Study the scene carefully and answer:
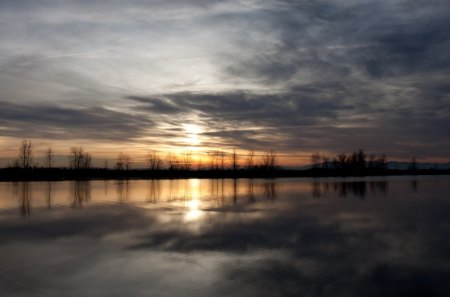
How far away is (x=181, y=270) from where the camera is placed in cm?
1050

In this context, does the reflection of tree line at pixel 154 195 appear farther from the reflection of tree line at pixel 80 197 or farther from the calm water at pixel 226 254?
the calm water at pixel 226 254

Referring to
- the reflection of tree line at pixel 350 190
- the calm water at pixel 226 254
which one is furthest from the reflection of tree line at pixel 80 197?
the reflection of tree line at pixel 350 190

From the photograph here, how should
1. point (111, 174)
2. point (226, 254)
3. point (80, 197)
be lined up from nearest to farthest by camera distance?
1. point (226, 254)
2. point (80, 197)
3. point (111, 174)

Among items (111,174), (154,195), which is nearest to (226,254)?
(154,195)

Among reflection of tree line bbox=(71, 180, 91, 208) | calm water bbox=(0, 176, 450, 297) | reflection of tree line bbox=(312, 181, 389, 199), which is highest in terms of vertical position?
reflection of tree line bbox=(71, 180, 91, 208)

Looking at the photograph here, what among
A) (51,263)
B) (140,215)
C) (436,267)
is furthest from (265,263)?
(140,215)

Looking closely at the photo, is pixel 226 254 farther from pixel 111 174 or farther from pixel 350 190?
pixel 111 174

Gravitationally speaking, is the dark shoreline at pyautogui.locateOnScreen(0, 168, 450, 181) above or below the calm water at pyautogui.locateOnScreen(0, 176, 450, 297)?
above

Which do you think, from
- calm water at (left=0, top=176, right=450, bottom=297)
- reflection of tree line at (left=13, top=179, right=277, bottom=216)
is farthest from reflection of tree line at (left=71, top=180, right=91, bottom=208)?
calm water at (left=0, top=176, right=450, bottom=297)

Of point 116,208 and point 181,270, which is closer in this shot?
point 181,270

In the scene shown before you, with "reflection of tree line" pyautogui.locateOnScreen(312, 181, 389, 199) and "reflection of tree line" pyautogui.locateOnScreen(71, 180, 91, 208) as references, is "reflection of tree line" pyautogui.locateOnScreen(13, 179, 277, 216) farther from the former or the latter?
"reflection of tree line" pyautogui.locateOnScreen(312, 181, 389, 199)

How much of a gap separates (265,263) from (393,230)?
7838mm

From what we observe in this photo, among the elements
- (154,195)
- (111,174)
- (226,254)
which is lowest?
(226,254)

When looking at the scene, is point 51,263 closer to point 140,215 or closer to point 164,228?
point 164,228
